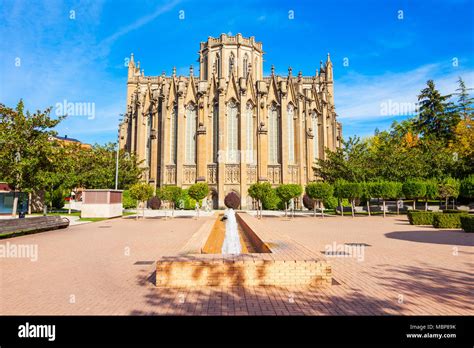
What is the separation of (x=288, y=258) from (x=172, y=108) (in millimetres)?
42251

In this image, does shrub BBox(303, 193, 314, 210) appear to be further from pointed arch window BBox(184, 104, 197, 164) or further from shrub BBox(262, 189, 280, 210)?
pointed arch window BBox(184, 104, 197, 164)

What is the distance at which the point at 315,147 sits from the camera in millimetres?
47469

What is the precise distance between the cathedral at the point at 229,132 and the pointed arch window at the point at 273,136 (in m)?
0.15

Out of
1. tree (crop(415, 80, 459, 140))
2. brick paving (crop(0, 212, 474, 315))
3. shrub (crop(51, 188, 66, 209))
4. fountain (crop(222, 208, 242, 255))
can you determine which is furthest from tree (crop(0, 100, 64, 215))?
tree (crop(415, 80, 459, 140))

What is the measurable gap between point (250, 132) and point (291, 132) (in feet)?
21.5

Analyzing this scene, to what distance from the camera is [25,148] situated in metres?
17.9

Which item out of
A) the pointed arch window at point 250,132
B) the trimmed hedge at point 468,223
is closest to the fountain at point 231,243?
the trimmed hedge at point 468,223

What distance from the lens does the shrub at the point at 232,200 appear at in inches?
1627

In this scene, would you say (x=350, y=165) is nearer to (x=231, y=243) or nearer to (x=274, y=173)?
(x=274, y=173)

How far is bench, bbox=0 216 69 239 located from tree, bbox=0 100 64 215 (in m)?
4.26

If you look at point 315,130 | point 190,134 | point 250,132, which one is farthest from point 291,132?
point 190,134

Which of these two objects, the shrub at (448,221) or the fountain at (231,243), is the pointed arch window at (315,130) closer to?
the shrub at (448,221)

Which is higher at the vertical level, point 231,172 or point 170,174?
point 231,172

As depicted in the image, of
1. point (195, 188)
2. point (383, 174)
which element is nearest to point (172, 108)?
point (195, 188)
